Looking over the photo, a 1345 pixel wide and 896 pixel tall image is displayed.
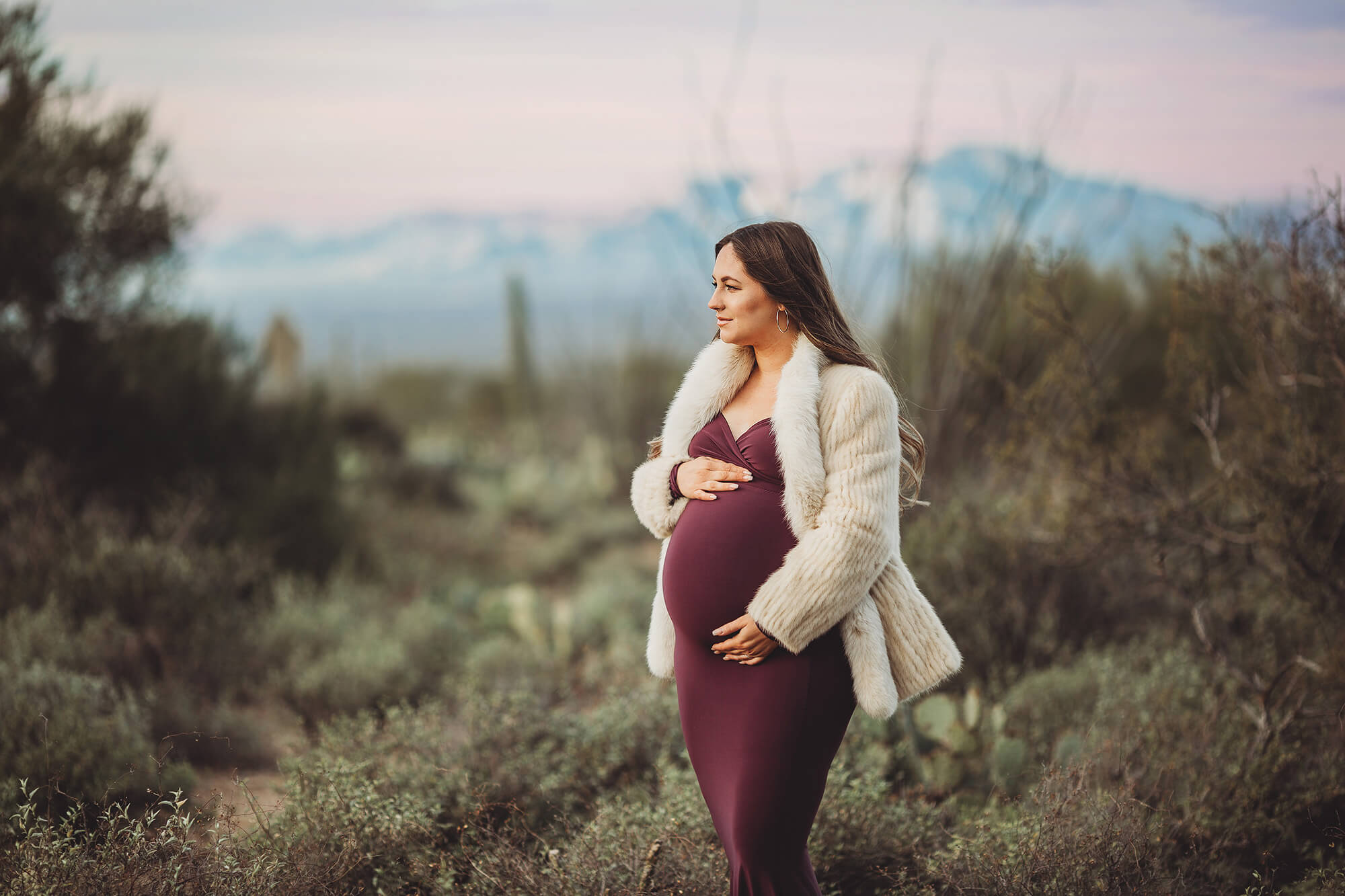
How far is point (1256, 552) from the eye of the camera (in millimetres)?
4656

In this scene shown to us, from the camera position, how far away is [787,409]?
2445 millimetres

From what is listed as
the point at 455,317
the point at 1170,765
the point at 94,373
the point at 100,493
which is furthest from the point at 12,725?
the point at 455,317

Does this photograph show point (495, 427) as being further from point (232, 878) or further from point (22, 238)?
point (232, 878)

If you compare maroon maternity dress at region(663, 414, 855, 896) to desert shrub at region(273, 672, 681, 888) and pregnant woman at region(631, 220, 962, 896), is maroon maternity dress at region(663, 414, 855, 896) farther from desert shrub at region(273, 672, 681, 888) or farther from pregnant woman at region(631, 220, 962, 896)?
desert shrub at region(273, 672, 681, 888)

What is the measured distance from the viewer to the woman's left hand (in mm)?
2381

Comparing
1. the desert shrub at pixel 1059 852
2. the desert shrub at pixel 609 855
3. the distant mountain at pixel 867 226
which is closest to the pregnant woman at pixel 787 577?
the distant mountain at pixel 867 226

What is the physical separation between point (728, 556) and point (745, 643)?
22 cm

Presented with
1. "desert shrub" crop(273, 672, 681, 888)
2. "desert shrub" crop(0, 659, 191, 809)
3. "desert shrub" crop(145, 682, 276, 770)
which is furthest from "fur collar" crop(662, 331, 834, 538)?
"desert shrub" crop(145, 682, 276, 770)

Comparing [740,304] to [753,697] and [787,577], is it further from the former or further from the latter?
[753,697]

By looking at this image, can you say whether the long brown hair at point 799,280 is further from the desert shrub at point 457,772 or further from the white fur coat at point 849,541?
the desert shrub at point 457,772

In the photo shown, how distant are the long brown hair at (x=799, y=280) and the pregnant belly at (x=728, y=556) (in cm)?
43

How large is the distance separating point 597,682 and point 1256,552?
3.26 metres

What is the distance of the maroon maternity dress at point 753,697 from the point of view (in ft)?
7.82

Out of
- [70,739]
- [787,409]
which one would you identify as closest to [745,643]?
[787,409]
